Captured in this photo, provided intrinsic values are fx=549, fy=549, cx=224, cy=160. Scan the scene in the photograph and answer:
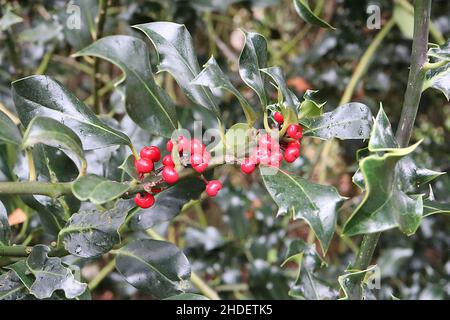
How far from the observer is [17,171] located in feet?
2.68

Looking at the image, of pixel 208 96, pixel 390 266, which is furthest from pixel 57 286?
pixel 390 266

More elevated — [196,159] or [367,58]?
[196,159]

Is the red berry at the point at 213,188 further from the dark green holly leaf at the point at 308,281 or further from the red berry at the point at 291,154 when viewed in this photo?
the dark green holly leaf at the point at 308,281

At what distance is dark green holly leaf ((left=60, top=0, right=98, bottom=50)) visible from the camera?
1120 mm

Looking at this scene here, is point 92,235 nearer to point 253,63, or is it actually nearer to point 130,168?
point 130,168

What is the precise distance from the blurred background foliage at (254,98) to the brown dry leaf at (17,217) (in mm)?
289

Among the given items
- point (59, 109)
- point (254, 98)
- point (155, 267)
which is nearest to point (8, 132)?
point (59, 109)

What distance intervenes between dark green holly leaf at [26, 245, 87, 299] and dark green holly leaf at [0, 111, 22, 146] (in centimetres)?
13

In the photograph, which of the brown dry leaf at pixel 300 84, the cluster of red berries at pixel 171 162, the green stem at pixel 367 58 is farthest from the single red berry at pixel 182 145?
the brown dry leaf at pixel 300 84

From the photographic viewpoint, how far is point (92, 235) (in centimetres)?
69

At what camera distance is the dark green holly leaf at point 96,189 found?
0.53m

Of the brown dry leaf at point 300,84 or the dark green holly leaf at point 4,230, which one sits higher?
the dark green holly leaf at point 4,230

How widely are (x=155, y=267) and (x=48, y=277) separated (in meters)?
0.16

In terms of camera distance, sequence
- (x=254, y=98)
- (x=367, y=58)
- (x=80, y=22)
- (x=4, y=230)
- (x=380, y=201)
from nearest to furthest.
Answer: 1. (x=380, y=201)
2. (x=4, y=230)
3. (x=80, y=22)
4. (x=367, y=58)
5. (x=254, y=98)
